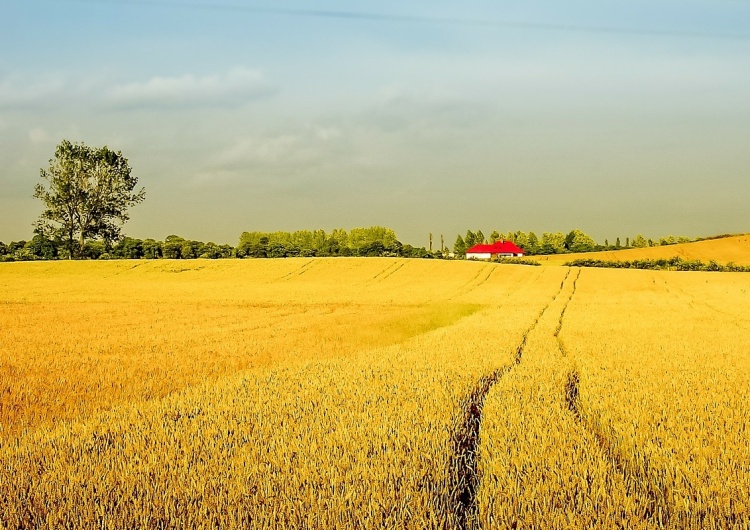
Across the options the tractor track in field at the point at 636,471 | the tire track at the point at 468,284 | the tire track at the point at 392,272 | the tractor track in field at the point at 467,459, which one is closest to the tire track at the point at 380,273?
the tire track at the point at 392,272

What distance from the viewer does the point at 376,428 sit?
6133 millimetres

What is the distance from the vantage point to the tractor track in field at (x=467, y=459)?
4.32 metres

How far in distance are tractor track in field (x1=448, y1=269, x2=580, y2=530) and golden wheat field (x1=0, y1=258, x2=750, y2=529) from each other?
0.03 m

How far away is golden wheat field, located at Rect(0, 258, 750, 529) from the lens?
13.9 ft

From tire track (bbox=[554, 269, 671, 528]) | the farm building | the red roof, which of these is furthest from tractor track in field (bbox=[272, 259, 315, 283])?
the red roof

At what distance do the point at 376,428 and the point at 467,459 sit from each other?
1.04 m

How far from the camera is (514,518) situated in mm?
4059

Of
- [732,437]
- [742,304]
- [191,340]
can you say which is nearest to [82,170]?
[191,340]

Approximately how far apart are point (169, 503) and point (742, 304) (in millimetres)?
31979

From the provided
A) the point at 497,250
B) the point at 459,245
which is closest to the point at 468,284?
the point at 497,250

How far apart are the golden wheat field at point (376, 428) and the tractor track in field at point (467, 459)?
0.03m

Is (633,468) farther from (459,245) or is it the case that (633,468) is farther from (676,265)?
(459,245)

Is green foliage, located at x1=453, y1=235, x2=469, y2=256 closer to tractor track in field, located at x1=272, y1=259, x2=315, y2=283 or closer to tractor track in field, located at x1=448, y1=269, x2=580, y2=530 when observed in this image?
tractor track in field, located at x1=272, y1=259, x2=315, y2=283

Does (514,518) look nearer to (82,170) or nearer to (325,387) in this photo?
(325,387)
